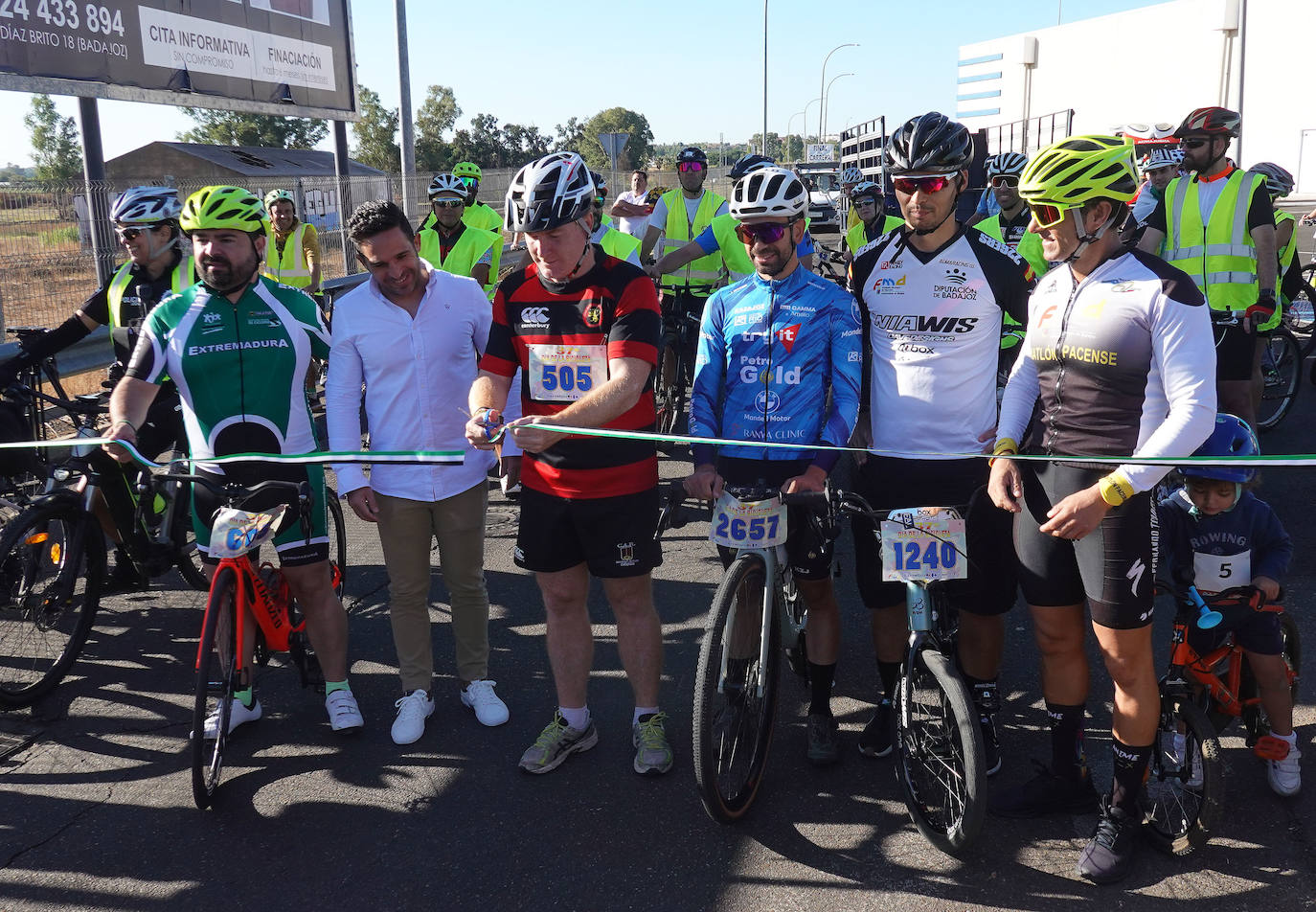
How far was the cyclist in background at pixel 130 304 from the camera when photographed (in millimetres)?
5230

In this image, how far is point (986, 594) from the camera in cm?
374

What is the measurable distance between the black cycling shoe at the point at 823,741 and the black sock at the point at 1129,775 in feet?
3.26

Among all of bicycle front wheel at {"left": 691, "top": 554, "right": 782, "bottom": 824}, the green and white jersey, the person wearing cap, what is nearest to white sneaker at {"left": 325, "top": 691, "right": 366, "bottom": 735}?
the green and white jersey

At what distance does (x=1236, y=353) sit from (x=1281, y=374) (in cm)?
323

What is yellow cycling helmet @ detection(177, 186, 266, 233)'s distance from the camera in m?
3.98

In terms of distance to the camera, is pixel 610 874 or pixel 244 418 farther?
pixel 244 418

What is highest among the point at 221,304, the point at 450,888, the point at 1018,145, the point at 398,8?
the point at 398,8

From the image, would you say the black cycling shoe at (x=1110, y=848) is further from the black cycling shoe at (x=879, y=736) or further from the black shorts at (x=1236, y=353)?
the black shorts at (x=1236, y=353)

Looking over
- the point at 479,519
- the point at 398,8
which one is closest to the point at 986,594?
the point at 479,519

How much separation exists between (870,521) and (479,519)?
64.6 inches

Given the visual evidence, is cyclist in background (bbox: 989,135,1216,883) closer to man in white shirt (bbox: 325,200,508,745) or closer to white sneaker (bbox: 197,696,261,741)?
man in white shirt (bbox: 325,200,508,745)

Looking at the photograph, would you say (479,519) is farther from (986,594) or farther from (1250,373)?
(1250,373)

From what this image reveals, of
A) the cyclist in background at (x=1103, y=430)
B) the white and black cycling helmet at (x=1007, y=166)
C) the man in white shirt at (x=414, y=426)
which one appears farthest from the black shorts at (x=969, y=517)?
the white and black cycling helmet at (x=1007, y=166)

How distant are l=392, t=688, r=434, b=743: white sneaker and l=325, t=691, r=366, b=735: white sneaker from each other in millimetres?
159
